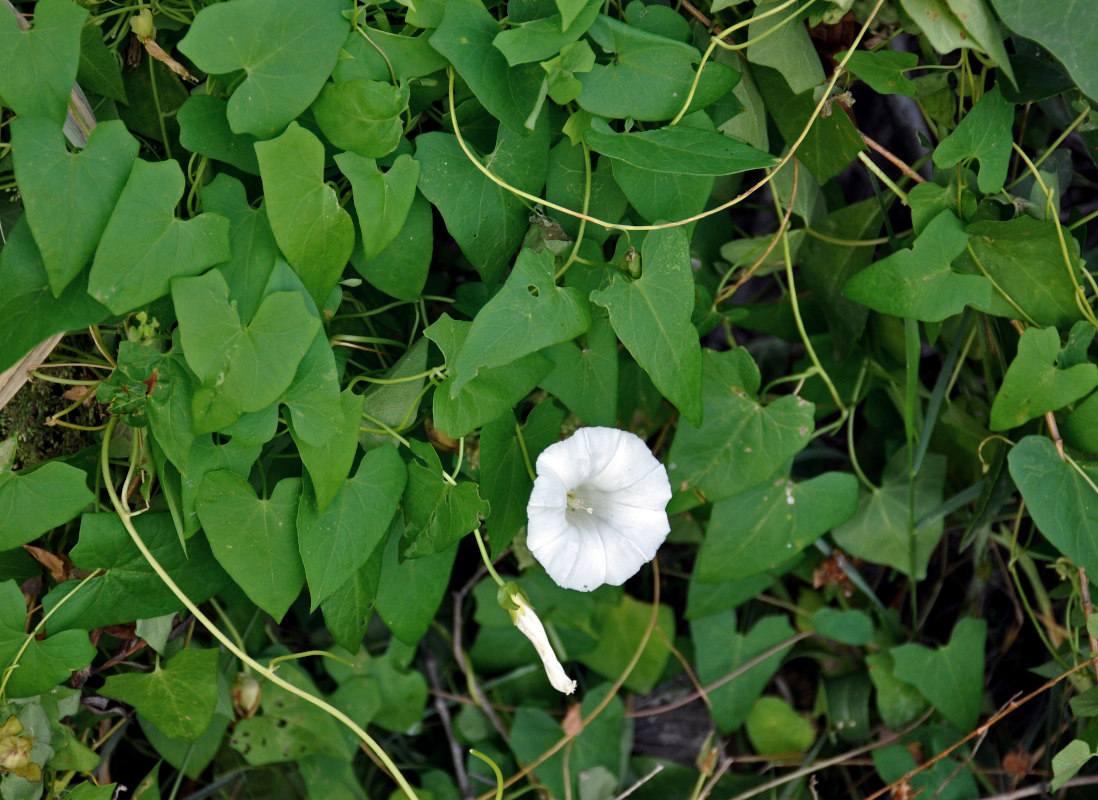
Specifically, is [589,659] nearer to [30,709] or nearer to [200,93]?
[30,709]

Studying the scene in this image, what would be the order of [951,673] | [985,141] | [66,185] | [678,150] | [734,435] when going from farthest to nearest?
1. [951,673]
2. [734,435]
3. [985,141]
4. [678,150]
5. [66,185]

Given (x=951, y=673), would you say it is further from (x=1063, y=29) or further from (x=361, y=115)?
(x=361, y=115)

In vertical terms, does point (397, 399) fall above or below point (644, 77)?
below

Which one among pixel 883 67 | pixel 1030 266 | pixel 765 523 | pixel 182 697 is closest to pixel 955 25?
pixel 883 67

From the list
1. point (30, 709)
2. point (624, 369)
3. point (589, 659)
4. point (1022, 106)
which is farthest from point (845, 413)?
point (30, 709)

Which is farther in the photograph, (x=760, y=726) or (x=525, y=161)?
(x=760, y=726)

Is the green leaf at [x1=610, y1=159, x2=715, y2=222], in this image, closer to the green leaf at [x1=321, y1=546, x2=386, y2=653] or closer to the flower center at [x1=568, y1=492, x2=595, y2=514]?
the flower center at [x1=568, y1=492, x2=595, y2=514]

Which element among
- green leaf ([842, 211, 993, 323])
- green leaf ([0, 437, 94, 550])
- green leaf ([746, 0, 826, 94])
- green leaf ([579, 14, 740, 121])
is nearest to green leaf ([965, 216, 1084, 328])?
green leaf ([842, 211, 993, 323])
